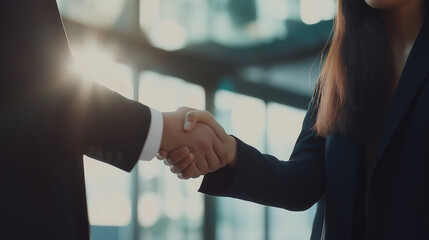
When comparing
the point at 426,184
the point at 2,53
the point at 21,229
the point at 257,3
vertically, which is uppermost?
the point at 257,3

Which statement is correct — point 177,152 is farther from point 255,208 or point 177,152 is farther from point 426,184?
point 255,208

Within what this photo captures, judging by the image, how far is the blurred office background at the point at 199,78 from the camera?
567cm

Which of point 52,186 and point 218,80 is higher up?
point 218,80

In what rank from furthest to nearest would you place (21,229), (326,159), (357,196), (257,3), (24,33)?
1. (257,3)
2. (326,159)
3. (357,196)
4. (24,33)
5. (21,229)

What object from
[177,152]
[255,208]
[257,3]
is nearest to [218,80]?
[257,3]

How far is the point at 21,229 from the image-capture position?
1.26m

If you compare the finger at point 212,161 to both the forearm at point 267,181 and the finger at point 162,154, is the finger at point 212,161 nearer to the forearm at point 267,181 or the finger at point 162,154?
the forearm at point 267,181

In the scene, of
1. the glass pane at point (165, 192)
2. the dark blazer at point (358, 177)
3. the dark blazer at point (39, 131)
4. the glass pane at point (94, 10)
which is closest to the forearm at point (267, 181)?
the dark blazer at point (358, 177)

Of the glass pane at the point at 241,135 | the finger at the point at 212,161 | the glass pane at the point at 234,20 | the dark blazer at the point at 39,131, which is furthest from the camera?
the glass pane at the point at 241,135

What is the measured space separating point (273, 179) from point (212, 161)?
6.6 inches

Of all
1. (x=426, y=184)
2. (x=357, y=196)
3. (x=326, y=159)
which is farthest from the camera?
(x=326, y=159)

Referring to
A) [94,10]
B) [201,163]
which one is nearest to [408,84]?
[201,163]

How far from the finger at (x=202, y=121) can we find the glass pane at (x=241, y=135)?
5545 mm

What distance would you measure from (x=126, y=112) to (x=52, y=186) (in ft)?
1.11
